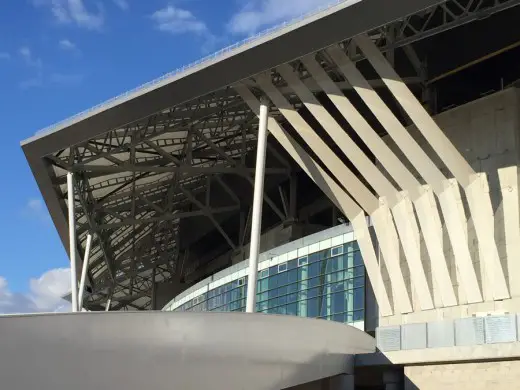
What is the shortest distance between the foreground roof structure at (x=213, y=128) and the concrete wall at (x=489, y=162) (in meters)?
3.30

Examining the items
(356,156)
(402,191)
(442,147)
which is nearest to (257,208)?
(356,156)

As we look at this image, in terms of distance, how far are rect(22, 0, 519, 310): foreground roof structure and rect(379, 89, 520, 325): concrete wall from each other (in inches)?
130

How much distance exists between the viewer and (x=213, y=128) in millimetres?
38719

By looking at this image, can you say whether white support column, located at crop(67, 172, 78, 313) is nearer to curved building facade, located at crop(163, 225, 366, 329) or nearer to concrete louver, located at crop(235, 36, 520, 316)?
curved building facade, located at crop(163, 225, 366, 329)

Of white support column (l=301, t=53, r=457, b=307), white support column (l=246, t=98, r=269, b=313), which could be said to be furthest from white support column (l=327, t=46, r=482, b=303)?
white support column (l=246, t=98, r=269, b=313)

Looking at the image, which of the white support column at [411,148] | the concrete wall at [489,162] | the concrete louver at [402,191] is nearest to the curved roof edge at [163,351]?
the concrete louver at [402,191]

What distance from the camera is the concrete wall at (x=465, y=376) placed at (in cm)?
2014

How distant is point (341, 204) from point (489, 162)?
225 inches

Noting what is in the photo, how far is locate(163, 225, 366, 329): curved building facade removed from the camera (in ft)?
105

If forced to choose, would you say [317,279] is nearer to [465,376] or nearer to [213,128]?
[213,128]

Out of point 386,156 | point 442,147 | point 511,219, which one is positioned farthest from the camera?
point 386,156

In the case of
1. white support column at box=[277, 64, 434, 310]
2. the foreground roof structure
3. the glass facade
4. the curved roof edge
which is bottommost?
the curved roof edge

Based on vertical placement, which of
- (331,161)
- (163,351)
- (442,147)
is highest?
(331,161)

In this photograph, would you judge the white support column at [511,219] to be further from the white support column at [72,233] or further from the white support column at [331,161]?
the white support column at [72,233]
